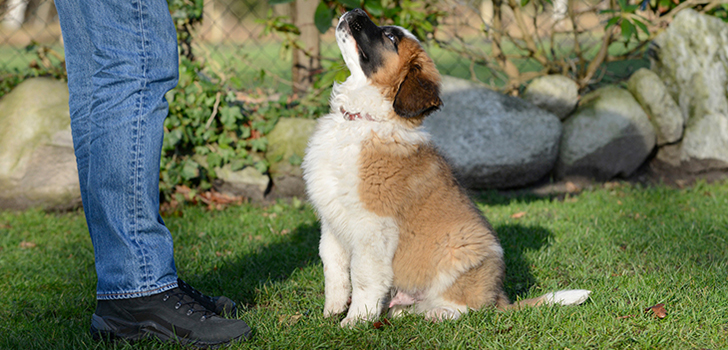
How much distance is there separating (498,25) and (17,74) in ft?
16.6

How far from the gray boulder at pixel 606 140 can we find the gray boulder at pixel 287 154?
2.62 m

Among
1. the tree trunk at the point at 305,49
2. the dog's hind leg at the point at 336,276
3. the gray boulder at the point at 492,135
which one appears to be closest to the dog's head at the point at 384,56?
the dog's hind leg at the point at 336,276

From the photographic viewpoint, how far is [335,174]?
266 centimetres

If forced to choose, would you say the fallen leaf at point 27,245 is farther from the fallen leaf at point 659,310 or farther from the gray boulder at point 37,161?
the fallen leaf at point 659,310

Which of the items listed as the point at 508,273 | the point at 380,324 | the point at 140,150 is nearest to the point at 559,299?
the point at 508,273

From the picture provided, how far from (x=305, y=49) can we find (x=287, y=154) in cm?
133

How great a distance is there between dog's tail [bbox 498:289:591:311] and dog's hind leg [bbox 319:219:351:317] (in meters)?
0.78

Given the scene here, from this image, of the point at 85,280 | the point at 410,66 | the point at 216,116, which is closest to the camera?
the point at 410,66

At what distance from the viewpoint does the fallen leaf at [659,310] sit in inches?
103

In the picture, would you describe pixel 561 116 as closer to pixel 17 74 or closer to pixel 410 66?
pixel 410 66

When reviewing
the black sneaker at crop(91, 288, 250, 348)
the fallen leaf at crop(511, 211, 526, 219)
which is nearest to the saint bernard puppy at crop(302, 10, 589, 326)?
the black sneaker at crop(91, 288, 250, 348)

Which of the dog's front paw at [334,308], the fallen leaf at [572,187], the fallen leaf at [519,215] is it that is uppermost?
the dog's front paw at [334,308]

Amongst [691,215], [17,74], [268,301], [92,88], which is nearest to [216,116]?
[17,74]

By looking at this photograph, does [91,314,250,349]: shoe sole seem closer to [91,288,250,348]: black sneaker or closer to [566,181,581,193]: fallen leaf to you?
[91,288,250,348]: black sneaker
